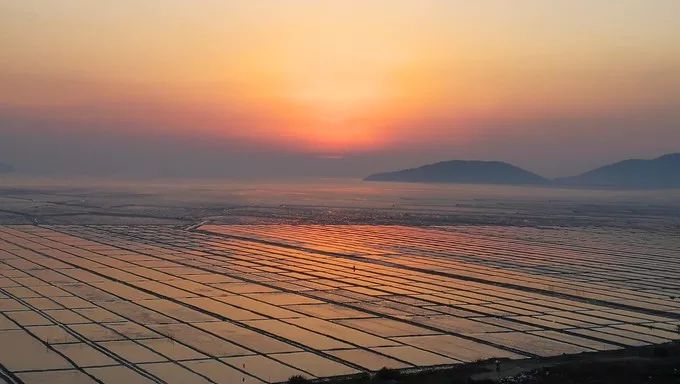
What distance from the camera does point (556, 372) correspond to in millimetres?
10289

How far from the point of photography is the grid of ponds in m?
10.7

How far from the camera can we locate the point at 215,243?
2800 centimetres

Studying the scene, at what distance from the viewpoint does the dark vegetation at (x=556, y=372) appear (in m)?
9.81

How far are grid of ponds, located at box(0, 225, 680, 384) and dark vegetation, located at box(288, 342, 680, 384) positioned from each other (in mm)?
449

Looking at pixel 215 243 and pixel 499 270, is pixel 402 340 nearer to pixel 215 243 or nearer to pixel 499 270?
pixel 499 270

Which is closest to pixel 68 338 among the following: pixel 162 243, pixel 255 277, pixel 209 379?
pixel 209 379

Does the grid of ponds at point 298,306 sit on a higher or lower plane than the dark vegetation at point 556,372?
higher

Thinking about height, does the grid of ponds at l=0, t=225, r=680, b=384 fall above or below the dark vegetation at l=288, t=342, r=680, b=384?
above

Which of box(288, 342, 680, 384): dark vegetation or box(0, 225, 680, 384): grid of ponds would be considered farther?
box(0, 225, 680, 384): grid of ponds

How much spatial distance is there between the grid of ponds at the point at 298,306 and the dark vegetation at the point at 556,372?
1.47ft

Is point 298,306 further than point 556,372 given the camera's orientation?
Yes

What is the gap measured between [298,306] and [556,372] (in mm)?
6286

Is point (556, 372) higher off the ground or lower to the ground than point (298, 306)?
lower

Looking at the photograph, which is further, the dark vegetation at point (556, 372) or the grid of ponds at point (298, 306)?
the grid of ponds at point (298, 306)
